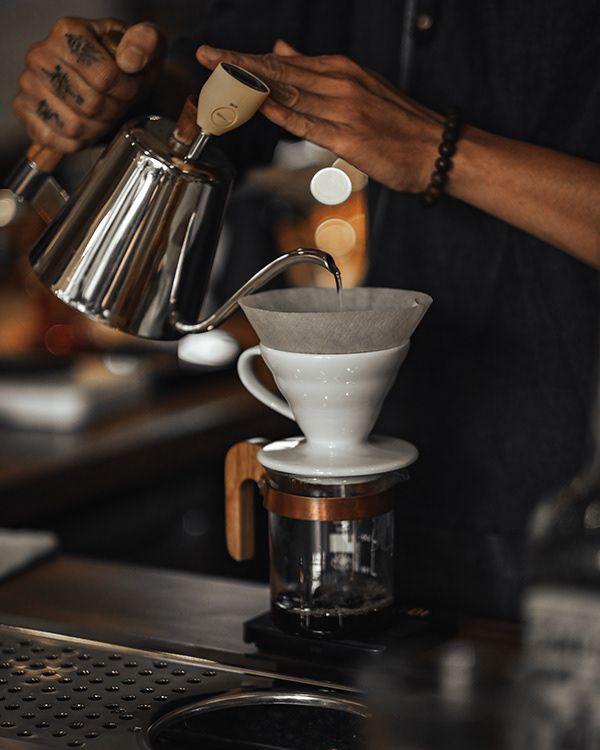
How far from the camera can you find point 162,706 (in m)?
0.91

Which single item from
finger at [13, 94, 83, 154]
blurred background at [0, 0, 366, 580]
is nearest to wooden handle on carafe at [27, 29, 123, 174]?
finger at [13, 94, 83, 154]

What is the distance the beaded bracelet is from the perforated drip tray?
1.62 ft

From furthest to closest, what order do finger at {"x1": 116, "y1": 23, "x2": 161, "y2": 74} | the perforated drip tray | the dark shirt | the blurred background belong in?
the blurred background → the dark shirt → finger at {"x1": 116, "y1": 23, "x2": 161, "y2": 74} → the perforated drip tray

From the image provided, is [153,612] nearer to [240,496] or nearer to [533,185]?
[240,496]

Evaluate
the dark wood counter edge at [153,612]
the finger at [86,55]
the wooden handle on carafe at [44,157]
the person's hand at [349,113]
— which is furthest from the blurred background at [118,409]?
the person's hand at [349,113]

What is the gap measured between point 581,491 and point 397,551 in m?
0.77

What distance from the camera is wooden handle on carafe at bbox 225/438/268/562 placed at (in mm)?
1078

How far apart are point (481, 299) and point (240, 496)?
47cm

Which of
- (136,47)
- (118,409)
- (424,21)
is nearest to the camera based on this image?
(136,47)

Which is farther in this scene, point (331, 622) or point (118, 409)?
point (118, 409)

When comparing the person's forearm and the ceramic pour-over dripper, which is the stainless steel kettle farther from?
the person's forearm

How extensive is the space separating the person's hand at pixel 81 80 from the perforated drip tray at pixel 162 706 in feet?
1.68

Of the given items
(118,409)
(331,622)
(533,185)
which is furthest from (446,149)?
(118,409)

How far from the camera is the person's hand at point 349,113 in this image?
1.07 meters
